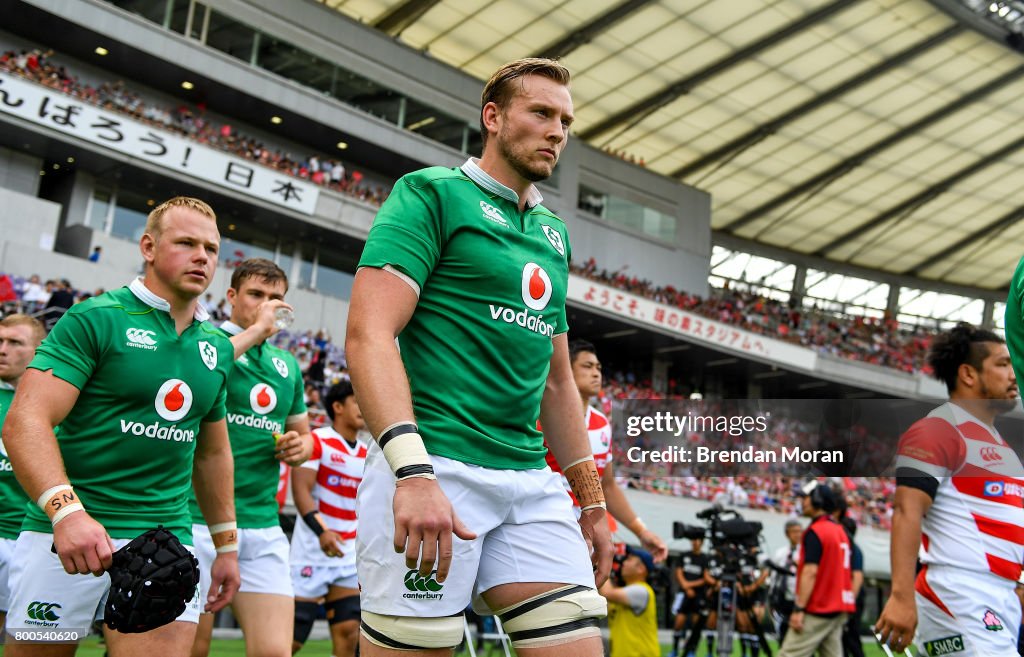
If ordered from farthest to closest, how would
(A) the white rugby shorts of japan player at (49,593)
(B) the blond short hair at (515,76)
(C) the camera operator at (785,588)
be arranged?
(C) the camera operator at (785,588), (A) the white rugby shorts of japan player at (49,593), (B) the blond short hair at (515,76)

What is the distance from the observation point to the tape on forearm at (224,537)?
3.64m

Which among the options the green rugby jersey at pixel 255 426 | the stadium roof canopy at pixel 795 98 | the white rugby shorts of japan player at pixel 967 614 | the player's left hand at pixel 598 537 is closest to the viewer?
the player's left hand at pixel 598 537

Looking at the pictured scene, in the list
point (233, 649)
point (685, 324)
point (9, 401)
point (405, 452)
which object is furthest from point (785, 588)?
point (685, 324)

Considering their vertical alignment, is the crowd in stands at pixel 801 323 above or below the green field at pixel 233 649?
above

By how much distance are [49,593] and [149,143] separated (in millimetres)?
22804

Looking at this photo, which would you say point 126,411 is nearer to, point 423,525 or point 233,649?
point 423,525

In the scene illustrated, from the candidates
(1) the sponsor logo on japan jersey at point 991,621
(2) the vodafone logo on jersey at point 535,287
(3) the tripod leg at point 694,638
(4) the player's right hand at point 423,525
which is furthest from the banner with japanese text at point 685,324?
(4) the player's right hand at point 423,525

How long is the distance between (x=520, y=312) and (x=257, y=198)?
24.3 meters

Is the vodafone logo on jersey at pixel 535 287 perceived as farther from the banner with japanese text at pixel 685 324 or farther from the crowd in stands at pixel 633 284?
the banner with japanese text at pixel 685 324

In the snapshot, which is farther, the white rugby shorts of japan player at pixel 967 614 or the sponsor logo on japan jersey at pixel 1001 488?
the sponsor logo on japan jersey at pixel 1001 488

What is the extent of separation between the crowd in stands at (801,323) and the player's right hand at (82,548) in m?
30.8

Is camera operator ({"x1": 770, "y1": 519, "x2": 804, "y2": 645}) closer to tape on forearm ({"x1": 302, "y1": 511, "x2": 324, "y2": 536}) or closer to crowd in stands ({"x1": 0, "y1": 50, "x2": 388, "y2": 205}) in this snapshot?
tape on forearm ({"x1": 302, "y1": 511, "x2": 324, "y2": 536})

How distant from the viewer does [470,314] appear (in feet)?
7.74

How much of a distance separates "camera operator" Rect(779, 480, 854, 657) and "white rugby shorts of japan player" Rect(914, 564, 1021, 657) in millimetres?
4299
